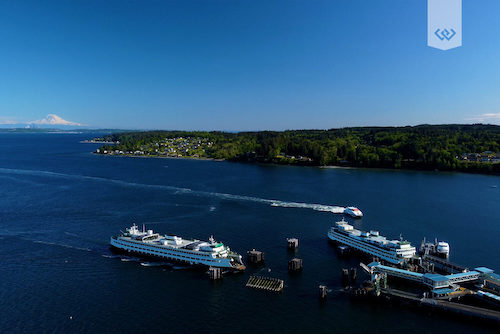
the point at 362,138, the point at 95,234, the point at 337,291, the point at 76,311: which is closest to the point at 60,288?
the point at 76,311

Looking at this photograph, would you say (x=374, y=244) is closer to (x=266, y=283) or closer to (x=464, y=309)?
(x=464, y=309)

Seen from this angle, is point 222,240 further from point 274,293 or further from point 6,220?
point 6,220

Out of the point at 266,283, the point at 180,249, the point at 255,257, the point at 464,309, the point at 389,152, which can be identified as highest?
the point at 389,152

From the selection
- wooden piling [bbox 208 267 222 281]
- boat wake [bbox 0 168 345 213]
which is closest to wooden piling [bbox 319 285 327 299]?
wooden piling [bbox 208 267 222 281]

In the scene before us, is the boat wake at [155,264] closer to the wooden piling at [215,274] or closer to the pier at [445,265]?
the wooden piling at [215,274]

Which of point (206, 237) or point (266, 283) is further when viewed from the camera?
point (206, 237)

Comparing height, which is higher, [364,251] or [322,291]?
[364,251]

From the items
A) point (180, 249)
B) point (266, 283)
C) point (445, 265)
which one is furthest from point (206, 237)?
point (445, 265)

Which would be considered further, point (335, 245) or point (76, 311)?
point (335, 245)
